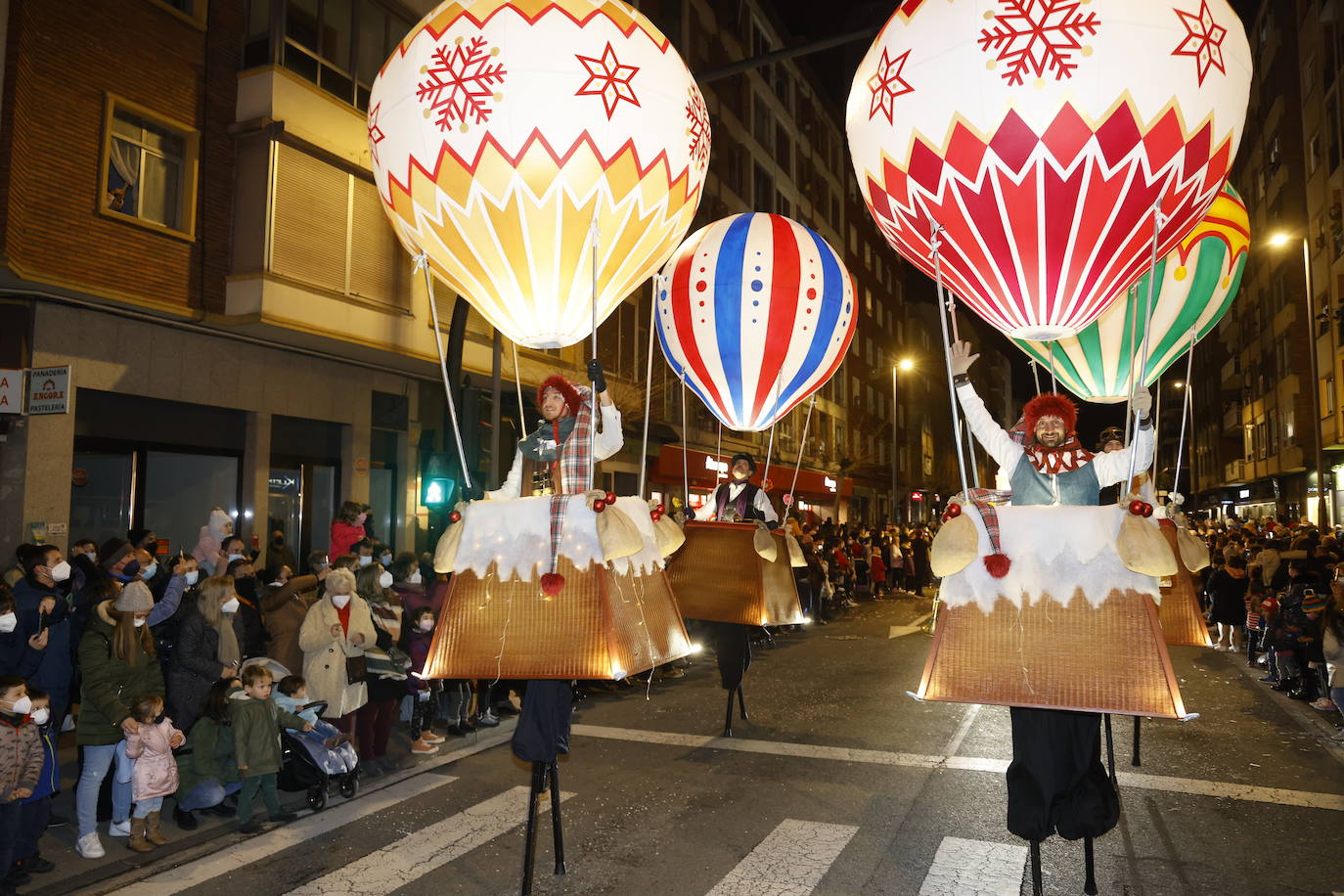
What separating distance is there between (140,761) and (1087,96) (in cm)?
682

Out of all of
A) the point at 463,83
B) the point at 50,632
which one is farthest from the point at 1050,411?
the point at 50,632

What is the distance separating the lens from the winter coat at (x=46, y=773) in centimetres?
530

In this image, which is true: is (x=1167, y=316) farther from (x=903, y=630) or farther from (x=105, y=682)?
(x=903, y=630)

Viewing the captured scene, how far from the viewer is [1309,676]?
427 inches

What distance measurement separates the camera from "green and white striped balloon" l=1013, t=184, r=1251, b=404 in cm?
679

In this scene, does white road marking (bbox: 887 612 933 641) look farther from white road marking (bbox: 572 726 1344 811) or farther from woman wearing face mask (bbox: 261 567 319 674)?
woman wearing face mask (bbox: 261 567 319 674)

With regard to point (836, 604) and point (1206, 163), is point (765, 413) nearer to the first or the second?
point (1206, 163)

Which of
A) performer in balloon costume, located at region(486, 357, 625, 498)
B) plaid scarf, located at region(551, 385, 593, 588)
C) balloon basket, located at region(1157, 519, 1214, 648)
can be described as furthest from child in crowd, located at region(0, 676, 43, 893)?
balloon basket, located at region(1157, 519, 1214, 648)

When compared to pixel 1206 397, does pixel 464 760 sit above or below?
below

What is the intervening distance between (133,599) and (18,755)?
158 cm

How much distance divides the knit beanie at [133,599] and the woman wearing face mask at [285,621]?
125 cm

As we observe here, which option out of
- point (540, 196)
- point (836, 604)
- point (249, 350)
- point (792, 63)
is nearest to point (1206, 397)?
point (792, 63)

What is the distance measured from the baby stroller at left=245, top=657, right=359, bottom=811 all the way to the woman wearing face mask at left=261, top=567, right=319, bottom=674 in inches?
29.5

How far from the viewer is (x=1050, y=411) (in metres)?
4.88
